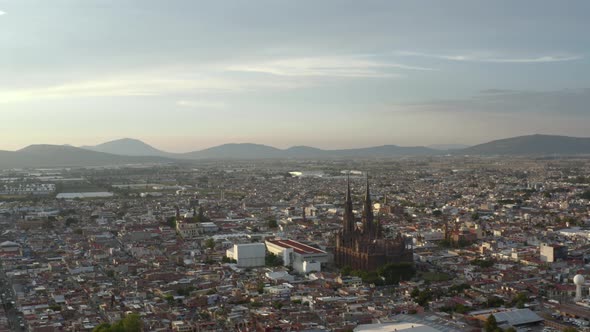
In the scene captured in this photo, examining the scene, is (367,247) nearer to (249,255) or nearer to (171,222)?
(249,255)

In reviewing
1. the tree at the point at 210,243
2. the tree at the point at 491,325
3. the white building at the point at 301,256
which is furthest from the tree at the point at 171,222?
the tree at the point at 491,325

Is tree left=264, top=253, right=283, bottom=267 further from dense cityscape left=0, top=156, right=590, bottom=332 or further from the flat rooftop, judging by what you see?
the flat rooftop

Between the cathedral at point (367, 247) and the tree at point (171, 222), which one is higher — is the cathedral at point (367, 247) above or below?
above

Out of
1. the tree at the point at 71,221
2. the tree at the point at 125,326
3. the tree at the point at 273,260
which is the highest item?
the tree at the point at 125,326

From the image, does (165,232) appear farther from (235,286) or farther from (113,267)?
(235,286)

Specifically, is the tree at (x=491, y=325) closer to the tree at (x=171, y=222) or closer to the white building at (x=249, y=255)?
the white building at (x=249, y=255)

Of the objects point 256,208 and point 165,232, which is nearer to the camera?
point 165,232

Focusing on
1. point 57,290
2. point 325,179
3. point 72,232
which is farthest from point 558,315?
point 325,179
